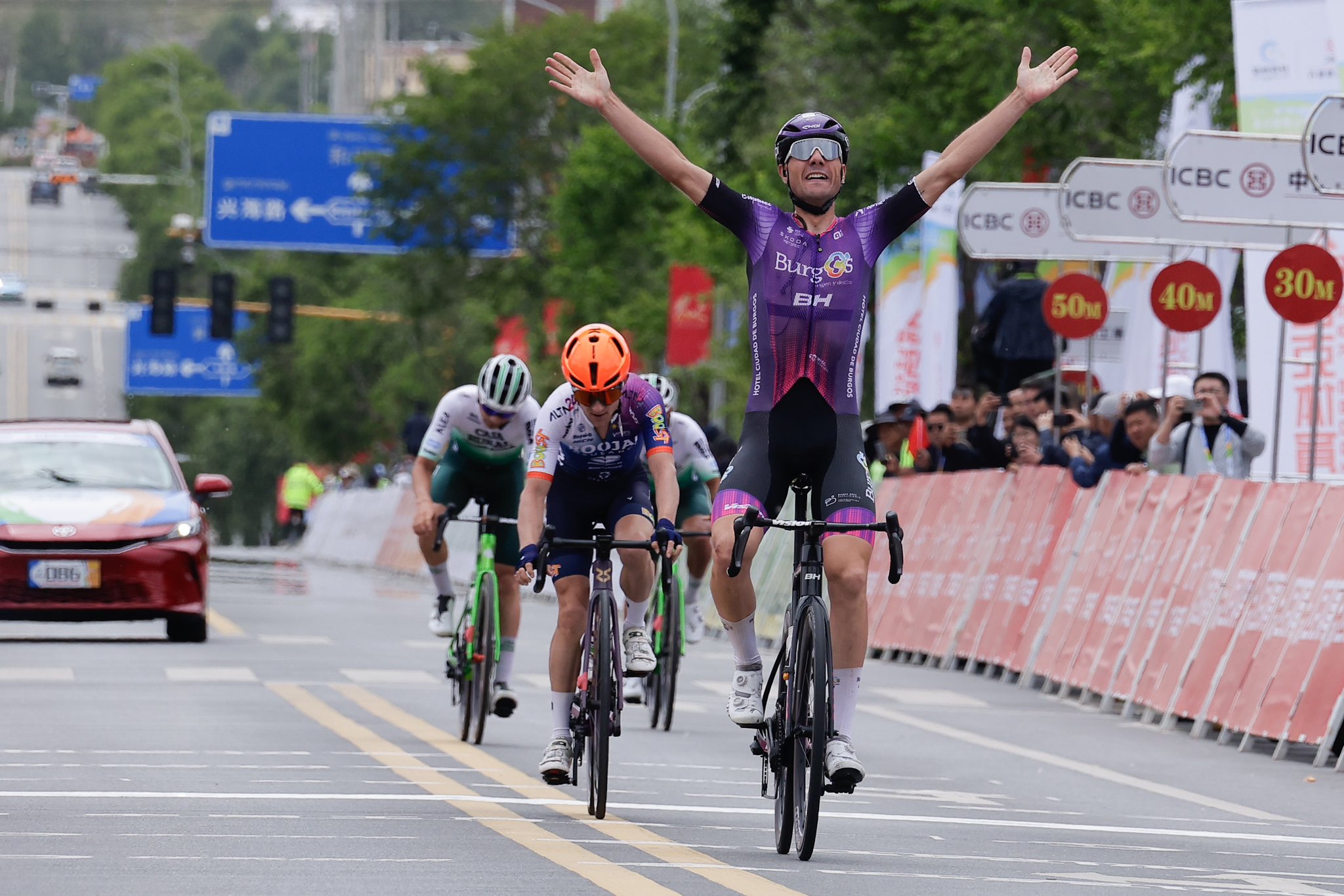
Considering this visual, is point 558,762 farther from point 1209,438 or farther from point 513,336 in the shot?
point 513,336

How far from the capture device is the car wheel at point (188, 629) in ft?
71.1

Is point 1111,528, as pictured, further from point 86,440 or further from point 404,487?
point 404,487

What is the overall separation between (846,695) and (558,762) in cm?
175

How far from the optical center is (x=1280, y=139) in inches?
732

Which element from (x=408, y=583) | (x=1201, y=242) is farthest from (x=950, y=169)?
(x=408, y=583)

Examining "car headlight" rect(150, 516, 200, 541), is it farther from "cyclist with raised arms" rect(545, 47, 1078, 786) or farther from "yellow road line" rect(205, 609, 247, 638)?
"cyclist with raised arms" rect(545, 47, 1078, 786)

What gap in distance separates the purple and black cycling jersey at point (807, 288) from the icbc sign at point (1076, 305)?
12.4 metres

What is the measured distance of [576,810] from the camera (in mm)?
11062

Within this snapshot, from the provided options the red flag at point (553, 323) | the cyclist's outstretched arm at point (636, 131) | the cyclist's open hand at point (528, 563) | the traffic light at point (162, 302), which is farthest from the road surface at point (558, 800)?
the traffic light at point (162, 302)

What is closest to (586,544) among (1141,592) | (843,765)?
(843,765)

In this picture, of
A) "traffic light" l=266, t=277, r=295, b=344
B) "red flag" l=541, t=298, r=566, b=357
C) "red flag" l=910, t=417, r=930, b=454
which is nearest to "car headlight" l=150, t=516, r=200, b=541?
"red flag" l=910, t=417, r=930, b=454

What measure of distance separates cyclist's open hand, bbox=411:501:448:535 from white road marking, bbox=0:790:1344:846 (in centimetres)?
316

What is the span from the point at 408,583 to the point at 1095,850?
31.6 m

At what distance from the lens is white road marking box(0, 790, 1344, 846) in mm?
10852
